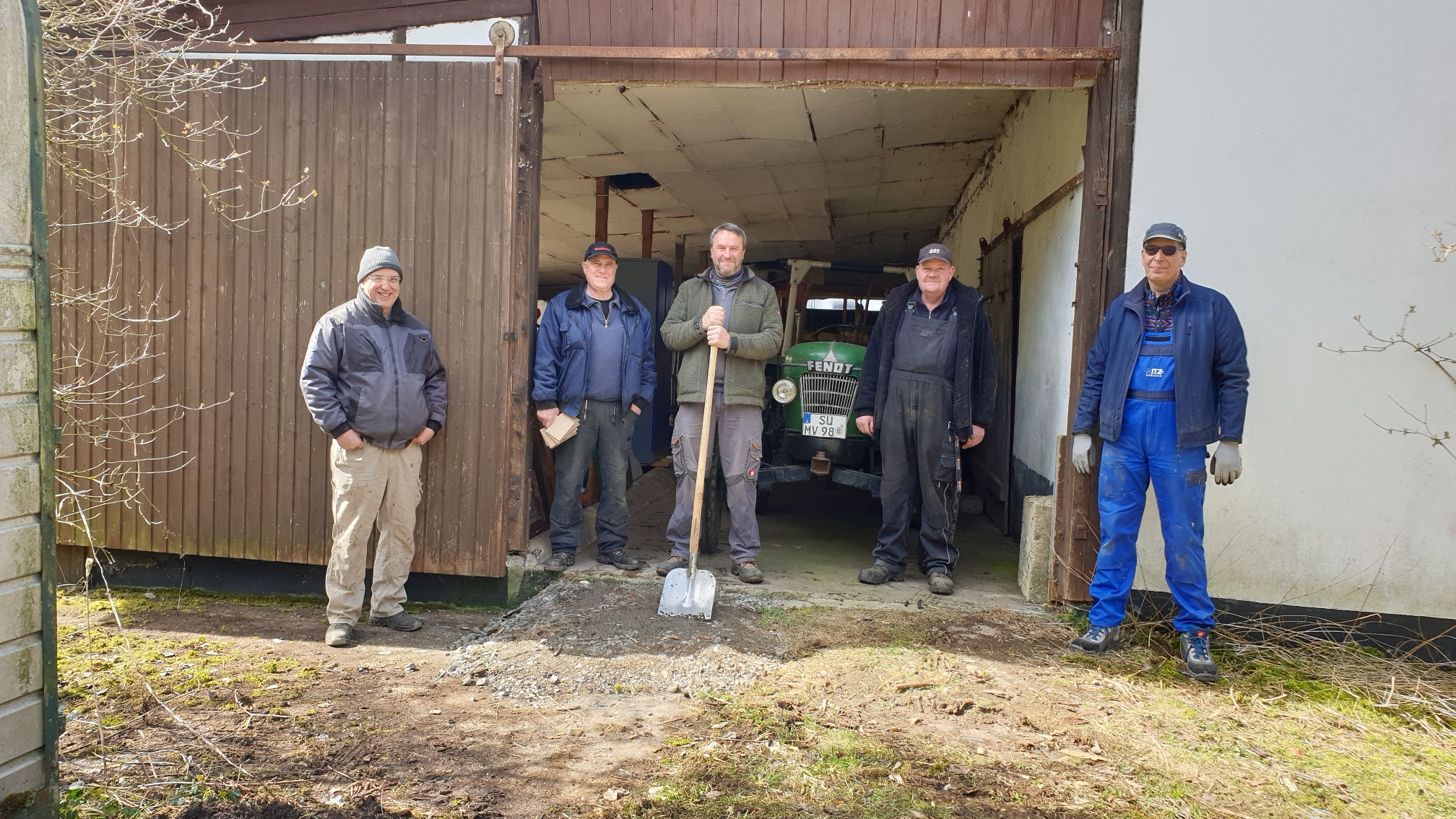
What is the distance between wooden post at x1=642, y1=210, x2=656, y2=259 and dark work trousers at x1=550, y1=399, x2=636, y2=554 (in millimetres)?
4938

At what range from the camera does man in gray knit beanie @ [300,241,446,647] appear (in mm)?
4004

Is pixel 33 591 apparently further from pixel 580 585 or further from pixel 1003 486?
pixel 1003 486

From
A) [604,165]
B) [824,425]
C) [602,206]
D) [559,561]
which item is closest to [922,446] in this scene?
[824,425]

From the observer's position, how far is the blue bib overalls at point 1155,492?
3654 mm

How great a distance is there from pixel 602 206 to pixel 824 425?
12.5 feet

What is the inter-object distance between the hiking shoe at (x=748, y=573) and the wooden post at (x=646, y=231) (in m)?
5.44

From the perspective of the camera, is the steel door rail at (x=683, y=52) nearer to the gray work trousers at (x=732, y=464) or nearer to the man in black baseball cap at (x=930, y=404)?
the man in black baseball cap at (x=930, y=404)

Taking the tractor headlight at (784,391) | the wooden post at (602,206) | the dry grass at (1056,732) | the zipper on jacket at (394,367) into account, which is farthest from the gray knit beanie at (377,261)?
the wooden post at (602,206)

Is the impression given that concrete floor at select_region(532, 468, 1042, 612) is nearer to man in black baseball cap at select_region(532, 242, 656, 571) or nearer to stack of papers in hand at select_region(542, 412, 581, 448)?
man in black baseball cap at select_region(532, 242, 656, 571)

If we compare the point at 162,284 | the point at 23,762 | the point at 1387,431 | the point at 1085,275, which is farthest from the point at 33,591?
the point at 1387,431

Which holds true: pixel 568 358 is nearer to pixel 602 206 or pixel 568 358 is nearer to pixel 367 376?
pixel 367 376

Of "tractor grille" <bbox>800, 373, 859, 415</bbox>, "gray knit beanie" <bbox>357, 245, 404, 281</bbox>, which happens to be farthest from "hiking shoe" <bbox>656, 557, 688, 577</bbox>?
"gray knit beanie" <bbox>357, 245, 404, 281</bbox>

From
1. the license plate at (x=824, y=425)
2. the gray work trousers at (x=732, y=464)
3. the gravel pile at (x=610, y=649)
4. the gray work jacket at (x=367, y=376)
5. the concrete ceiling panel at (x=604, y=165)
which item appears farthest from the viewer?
the concrete ceiling panel at (x=604, y=165)

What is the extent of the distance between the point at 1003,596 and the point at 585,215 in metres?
7.05
